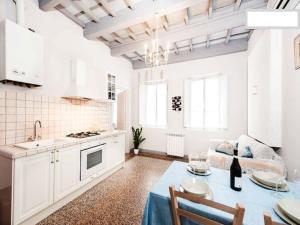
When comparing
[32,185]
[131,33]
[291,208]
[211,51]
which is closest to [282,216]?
[291,208]

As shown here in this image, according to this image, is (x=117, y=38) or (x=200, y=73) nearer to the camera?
(x=117, y=38)

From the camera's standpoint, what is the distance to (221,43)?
3807 millimetres

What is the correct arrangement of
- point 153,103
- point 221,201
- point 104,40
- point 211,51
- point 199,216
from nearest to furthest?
point 199,216
point 221,201
point 104,40
point 211,51
point 153,103

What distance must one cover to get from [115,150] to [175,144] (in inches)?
74.4

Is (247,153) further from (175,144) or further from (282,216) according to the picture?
(175,144)

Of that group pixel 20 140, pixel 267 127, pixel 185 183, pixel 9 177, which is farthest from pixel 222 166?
pixel 20 140

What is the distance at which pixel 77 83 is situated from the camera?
2617 millimetres

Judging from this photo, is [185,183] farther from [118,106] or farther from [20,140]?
[118,106]

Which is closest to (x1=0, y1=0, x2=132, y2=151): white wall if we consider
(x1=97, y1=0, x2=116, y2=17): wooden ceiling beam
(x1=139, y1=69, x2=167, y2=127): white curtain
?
(x1=97, y1=0, x2=116, y2=17): wooden ceiling beam

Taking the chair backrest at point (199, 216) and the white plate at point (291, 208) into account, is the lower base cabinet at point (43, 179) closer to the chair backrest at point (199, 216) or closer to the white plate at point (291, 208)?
the chair backrest at point (199, 216)

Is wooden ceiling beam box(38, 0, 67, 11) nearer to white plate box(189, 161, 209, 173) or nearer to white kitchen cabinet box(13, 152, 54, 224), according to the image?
white kitchen cabinet box(13, 152, 54, 224)

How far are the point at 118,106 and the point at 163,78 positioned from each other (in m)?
1.85

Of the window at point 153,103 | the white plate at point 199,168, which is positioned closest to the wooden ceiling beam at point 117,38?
the window at point 153,103

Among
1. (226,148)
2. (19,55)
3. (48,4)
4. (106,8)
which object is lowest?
(226,148)
